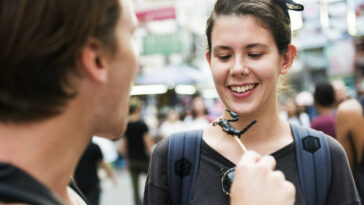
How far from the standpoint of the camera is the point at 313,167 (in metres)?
1.62

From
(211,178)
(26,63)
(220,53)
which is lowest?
(211,178)

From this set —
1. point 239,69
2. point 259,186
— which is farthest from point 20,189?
point 239,69

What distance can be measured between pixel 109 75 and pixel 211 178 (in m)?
0.83

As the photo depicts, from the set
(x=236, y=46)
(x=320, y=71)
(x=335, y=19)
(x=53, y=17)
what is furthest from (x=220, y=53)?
(x=320, y=71)

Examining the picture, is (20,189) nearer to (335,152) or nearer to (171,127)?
(335,152)

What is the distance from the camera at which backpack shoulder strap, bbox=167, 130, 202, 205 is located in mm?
1703

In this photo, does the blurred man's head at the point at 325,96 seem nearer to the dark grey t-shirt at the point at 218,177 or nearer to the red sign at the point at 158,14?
the dark grey t-shirt at the point at 218,177

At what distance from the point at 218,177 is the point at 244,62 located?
0.55 m

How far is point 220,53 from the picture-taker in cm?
173

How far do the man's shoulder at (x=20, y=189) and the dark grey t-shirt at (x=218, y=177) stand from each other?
89 centimetres

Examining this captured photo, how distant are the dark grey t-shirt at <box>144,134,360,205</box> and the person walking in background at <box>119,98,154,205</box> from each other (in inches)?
186

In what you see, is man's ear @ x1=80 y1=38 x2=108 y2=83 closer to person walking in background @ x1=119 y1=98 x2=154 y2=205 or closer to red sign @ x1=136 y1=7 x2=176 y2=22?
person walking in background @ x1=119 y1=98 x2=154 y2=205

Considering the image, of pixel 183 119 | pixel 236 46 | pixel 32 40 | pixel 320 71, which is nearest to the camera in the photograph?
pixel 32 40

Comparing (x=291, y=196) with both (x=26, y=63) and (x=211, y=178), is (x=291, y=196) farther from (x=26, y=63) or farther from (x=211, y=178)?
(x=26, y=63)
